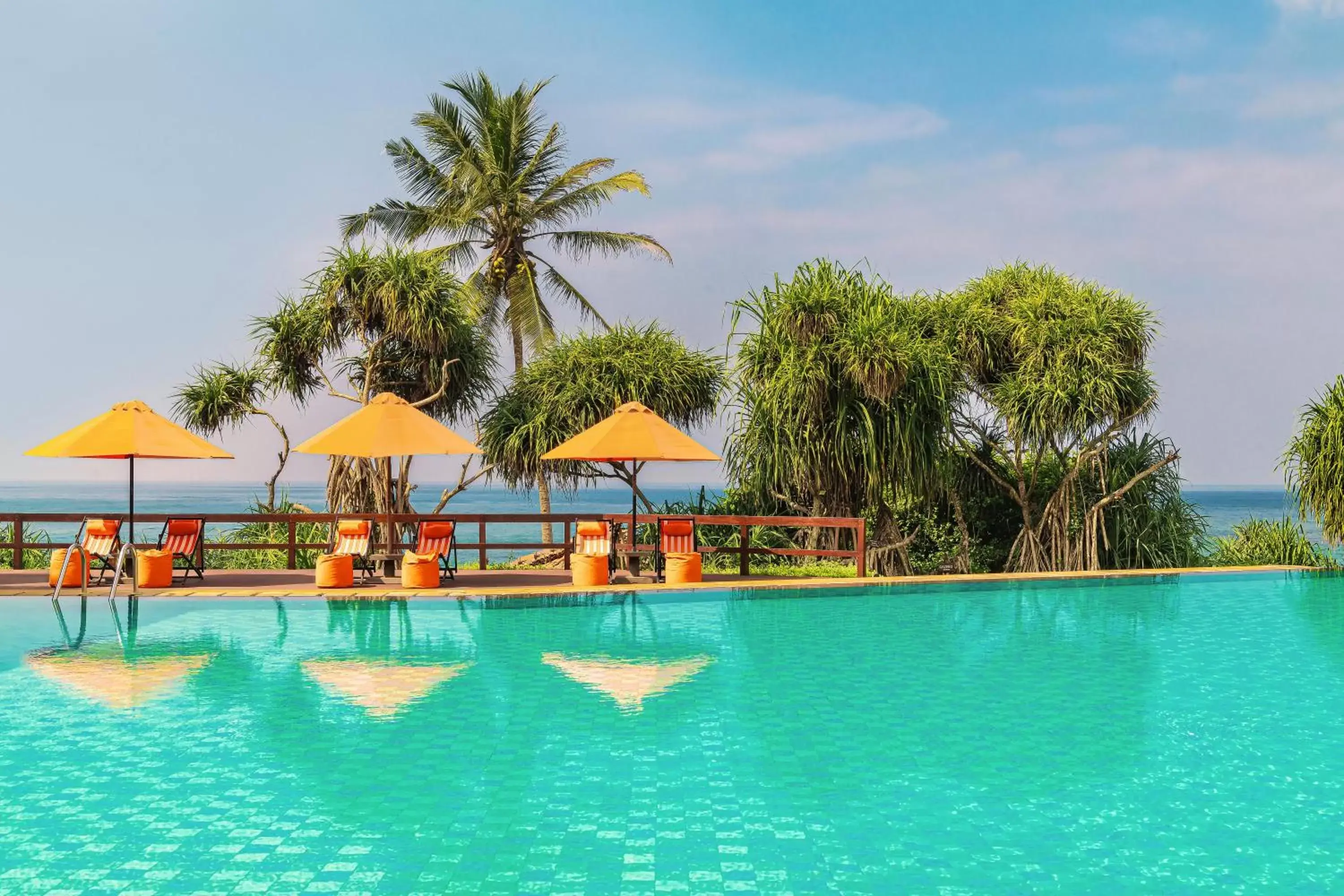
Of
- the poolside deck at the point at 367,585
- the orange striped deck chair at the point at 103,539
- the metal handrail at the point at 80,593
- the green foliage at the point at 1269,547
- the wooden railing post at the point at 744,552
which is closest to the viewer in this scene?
the metal handrail at the point at 80,593

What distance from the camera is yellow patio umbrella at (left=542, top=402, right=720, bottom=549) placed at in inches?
489

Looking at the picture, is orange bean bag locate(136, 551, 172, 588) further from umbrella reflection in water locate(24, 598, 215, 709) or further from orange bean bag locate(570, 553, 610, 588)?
orange bean bag locate(570, 553, 610, 588)

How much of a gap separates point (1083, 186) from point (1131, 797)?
20.4 m

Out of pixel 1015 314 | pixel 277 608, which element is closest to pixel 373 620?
pixel 277 608

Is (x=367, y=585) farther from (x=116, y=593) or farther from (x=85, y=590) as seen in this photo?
(x=85, y=590)

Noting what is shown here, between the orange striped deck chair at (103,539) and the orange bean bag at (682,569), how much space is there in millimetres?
6218

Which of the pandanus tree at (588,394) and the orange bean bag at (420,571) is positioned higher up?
the pandanus tree at (588,394)

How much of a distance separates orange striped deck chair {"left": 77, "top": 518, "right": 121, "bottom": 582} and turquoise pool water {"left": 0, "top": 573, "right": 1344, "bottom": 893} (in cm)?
183

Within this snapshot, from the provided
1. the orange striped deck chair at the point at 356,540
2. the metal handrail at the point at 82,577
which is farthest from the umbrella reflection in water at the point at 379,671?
the metal handrail at the point at 82,577

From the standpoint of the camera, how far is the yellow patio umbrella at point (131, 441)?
38.5 feet

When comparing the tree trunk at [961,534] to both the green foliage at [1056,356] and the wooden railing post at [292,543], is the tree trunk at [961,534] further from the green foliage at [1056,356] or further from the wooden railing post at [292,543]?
the wooden railing post at [292,543]

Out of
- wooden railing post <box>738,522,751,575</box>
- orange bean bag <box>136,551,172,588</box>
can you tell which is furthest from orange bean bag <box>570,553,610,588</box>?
orange bean bag <box>136,551,172,588</box>

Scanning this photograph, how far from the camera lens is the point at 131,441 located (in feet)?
38.8

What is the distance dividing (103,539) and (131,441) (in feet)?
3.99
